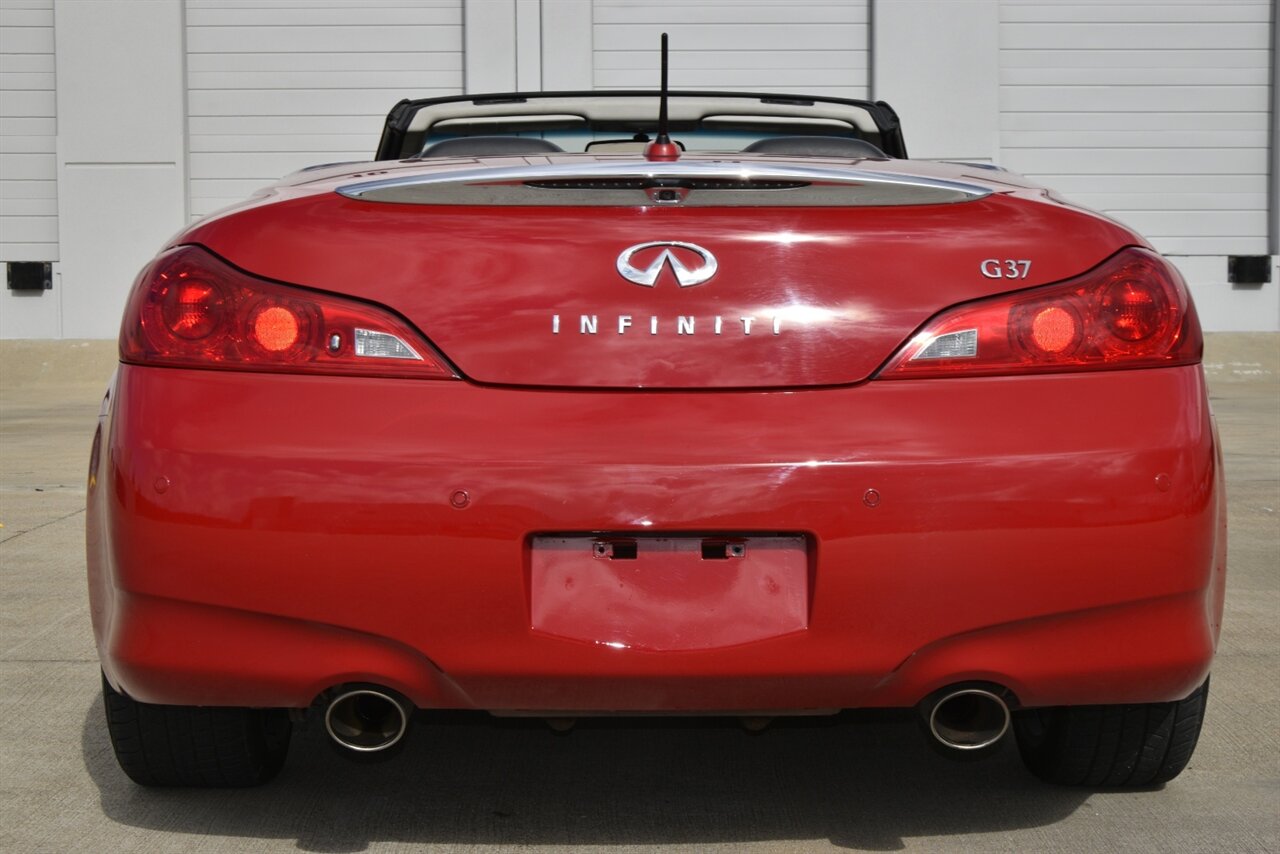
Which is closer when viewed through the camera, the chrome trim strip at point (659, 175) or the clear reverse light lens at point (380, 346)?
the clear reverse light lens at point (380, 346)

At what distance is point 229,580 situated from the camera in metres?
2.54

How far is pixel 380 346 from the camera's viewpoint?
258cm

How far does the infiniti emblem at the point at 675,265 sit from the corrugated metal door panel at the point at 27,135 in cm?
1363

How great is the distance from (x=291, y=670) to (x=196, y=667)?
149 millimetres

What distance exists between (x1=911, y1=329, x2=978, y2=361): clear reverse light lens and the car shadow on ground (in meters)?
0.57

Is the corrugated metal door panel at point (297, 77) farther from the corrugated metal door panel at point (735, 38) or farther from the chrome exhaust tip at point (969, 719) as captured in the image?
the chrome exhaust tip at point (969, 719)

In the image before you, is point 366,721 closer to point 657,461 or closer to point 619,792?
point 619,792

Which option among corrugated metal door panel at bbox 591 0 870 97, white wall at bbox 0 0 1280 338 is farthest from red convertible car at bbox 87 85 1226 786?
corrugated metal door panel at bbox 591 0 870 97

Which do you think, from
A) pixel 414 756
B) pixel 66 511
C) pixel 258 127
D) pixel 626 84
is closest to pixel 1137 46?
pixel 626 84

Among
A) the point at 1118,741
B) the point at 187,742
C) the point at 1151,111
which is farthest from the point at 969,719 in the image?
the point at 1151,111

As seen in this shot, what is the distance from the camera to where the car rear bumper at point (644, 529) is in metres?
2.48

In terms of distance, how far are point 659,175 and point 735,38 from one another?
12692 mm

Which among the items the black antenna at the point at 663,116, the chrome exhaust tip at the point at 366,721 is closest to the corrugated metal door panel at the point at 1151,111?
the black antenna at the point at 663,116

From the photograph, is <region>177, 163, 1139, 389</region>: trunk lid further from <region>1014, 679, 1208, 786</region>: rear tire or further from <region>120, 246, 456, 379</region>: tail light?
<region>1014, 679, 1208, 786</region>: rear tire
